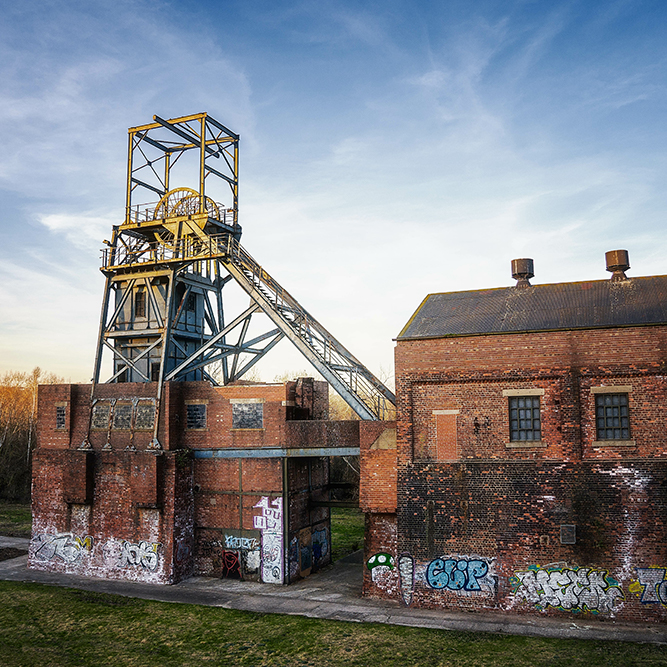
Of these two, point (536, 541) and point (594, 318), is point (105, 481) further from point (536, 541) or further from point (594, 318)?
point (594, 318)

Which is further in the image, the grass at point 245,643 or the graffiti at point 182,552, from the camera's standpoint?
the graffiti at point 182,552

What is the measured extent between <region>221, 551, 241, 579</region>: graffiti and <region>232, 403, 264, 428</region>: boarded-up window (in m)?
4.30

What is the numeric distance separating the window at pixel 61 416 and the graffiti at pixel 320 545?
1019 cm

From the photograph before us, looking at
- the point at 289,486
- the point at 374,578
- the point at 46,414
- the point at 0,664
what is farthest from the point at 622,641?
the point at 46,414

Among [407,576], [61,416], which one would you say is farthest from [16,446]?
[407,576]

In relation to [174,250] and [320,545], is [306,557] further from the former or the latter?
[174,250]

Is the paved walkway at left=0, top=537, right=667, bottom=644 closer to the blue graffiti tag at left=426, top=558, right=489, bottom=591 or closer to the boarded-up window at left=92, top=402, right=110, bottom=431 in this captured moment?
the blue graffiti tag at left=426, top=558, right=489, bottom=591

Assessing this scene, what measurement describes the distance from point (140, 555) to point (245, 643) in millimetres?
7123

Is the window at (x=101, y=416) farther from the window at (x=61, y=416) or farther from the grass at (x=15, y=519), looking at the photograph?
the grass at (x=15, y=519)

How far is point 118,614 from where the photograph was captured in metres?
16.7

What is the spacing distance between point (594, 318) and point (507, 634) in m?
8.46

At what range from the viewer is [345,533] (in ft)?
98.2

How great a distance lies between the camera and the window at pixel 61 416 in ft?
72.8

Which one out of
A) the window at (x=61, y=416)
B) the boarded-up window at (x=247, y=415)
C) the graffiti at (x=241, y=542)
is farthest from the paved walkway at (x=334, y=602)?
the window at (x=61, y=416)
